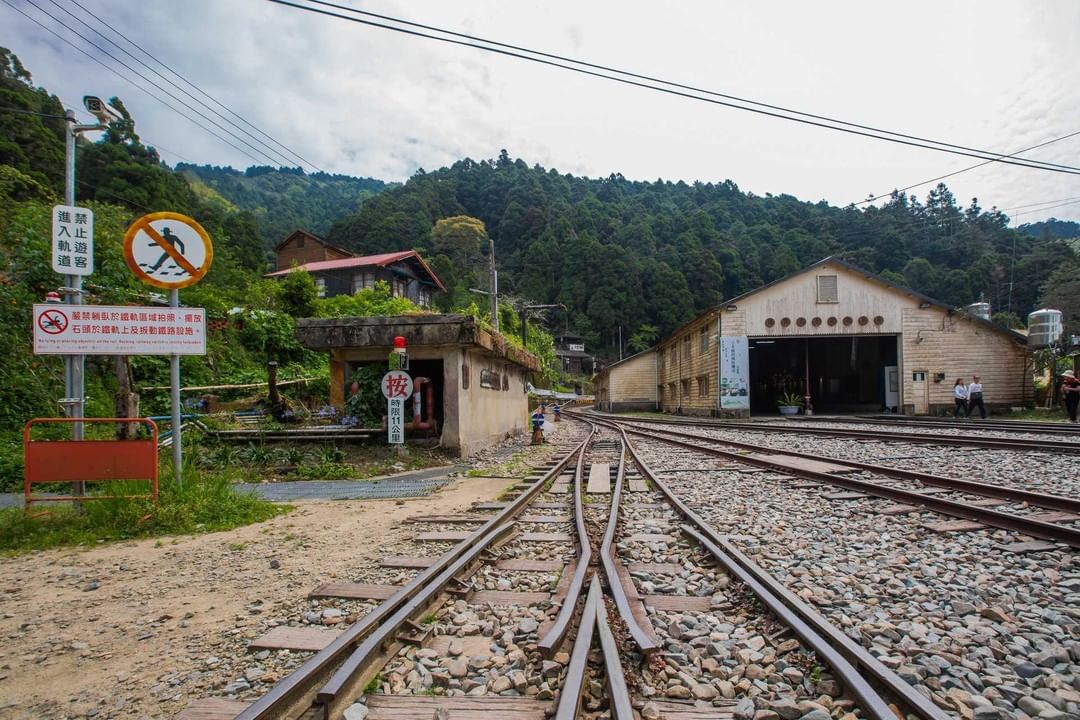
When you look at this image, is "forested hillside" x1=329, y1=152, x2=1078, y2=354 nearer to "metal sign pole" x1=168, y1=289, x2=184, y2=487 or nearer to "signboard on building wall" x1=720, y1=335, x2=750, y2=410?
"signboard on building wall" x1=720, y1=335, x2=750, y2=410

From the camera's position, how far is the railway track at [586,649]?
214cm

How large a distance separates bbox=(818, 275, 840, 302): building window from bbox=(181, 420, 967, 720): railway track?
25.2m

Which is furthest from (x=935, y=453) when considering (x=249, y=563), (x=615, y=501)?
(x=249, y=563)

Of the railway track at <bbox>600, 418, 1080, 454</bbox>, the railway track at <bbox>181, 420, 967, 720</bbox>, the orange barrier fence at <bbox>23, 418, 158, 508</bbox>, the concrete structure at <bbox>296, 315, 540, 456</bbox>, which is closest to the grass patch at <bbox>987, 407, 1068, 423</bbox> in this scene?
the railway track at <bbox>600, 418, 1080, 454</bbox>

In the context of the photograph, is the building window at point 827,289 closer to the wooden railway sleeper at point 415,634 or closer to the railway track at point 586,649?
the railway track at point 586,649

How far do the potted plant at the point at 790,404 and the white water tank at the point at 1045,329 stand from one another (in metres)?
9.70

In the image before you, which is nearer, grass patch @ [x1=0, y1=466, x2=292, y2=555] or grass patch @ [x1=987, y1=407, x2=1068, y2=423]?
grass patch @ [x1=0, y1=466, x2=292, y2=555]

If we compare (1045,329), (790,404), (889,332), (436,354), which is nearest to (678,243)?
(790,404)

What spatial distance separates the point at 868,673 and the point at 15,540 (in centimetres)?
656

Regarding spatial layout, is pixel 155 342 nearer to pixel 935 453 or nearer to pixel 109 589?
pixel 109 589

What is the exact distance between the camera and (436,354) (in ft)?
33.3

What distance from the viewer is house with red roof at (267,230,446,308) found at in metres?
42.3

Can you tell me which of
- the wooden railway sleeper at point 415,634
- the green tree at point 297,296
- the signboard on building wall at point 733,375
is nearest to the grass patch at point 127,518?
the wooden railway sleeper at point 415,634

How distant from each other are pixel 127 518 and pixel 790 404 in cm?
2887
